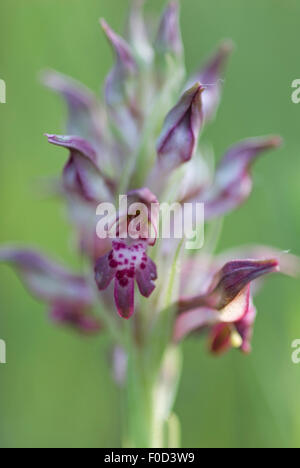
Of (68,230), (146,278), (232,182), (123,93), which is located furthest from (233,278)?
(68,230)

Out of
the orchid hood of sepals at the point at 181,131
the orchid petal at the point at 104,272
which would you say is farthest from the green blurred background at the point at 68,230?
the orchid petal at the point at 104,272

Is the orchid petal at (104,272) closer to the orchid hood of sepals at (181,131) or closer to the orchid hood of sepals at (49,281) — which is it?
the orchid hood of sepals at (181,131)

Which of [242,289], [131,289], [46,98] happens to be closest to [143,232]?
[131,289]

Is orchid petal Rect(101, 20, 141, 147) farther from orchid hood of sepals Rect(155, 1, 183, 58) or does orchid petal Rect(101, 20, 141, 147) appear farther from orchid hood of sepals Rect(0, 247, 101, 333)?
orchid hood of sepals Rect(0, 247, 101, 333)

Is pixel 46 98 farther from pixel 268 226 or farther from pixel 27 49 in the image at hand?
pixel 268 226

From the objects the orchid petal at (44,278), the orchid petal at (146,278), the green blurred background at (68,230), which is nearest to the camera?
the orchid petal at (146,278)

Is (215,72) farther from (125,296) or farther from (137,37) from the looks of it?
(125,296)
